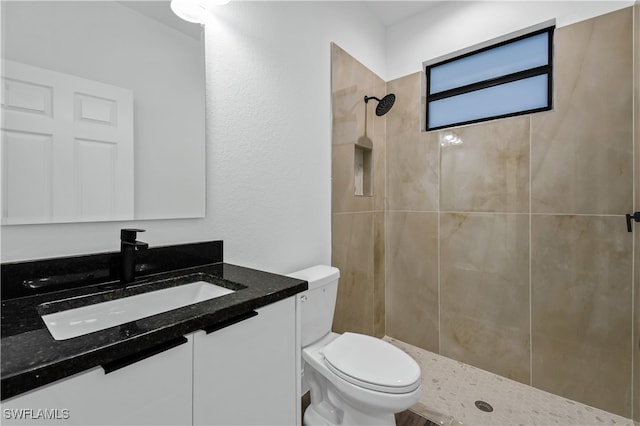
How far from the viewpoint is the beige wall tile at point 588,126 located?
63.1 inches

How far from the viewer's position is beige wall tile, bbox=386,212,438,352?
2.30 m

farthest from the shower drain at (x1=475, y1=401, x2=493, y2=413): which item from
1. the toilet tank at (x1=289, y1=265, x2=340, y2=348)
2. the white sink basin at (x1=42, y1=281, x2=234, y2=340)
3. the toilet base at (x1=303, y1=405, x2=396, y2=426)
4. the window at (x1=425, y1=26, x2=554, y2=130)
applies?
the window at (x1=425, y1=26, x2=554, y2=130)

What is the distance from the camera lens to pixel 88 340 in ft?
1.95

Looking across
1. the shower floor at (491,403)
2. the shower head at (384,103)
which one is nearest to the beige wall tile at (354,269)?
the shower floor at (491,403)

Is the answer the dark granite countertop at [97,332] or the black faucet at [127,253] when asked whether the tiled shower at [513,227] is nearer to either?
the dark granite countertop at [97,332]

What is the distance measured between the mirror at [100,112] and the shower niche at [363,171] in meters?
1.37

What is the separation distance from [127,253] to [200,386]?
55 centimetres

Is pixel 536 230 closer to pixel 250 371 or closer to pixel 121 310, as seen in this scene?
pixel 250 371

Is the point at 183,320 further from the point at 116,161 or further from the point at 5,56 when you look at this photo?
the point at 5,56

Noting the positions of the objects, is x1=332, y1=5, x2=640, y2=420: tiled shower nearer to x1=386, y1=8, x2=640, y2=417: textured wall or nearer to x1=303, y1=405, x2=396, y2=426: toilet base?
x1=386, y1=8, x2=640, y2=417: textured wall

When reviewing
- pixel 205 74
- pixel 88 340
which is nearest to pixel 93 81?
pixel 205 74

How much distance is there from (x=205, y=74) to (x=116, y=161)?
0.53 metres

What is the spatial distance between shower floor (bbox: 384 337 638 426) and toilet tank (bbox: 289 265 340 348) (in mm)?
764

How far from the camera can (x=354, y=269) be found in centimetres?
217
